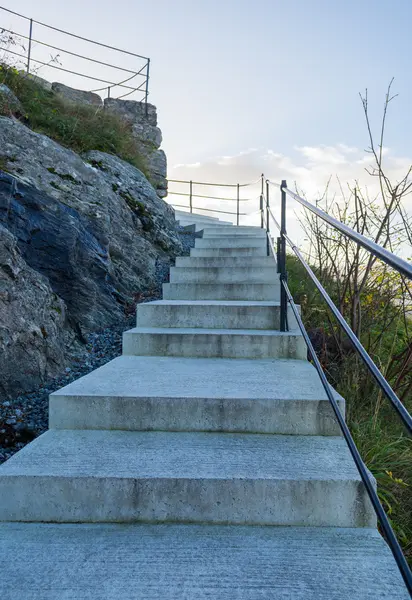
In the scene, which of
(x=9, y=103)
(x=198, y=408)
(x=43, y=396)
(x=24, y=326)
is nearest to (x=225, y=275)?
(x=24, y=326)

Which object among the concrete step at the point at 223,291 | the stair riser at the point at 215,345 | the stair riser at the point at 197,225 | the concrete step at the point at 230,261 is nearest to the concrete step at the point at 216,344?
the stair riser at the point at 215,345

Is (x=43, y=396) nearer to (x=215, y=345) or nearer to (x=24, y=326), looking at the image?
(x=24, y=326)

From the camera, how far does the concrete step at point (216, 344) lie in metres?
2.74

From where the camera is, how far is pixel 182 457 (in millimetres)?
1704

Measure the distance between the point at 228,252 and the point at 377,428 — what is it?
297cm

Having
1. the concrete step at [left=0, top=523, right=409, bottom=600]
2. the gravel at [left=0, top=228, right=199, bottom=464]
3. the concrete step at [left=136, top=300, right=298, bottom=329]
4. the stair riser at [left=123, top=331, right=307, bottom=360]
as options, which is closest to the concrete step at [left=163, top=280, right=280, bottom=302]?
the gravel at [left=0, top=228, right=199, bottom=464]

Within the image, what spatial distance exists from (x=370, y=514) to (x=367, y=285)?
8.95 ft

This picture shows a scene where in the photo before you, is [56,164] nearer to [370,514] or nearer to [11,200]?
[11,200]

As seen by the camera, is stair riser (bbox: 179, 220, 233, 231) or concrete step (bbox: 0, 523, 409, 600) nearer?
concrete step (bbox: 0, 523, 409, 600)

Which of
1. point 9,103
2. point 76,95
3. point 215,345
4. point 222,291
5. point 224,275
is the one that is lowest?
point 215,345

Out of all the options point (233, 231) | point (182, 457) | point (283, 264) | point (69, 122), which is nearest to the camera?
point (182, 457)

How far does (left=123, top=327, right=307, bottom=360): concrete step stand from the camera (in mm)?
2736

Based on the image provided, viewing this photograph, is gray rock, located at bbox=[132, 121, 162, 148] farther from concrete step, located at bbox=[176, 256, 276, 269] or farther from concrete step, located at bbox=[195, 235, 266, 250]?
concrete step, located at bbox=[176, 256, 276, 269]

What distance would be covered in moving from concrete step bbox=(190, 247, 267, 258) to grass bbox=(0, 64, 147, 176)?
2.07 meters
